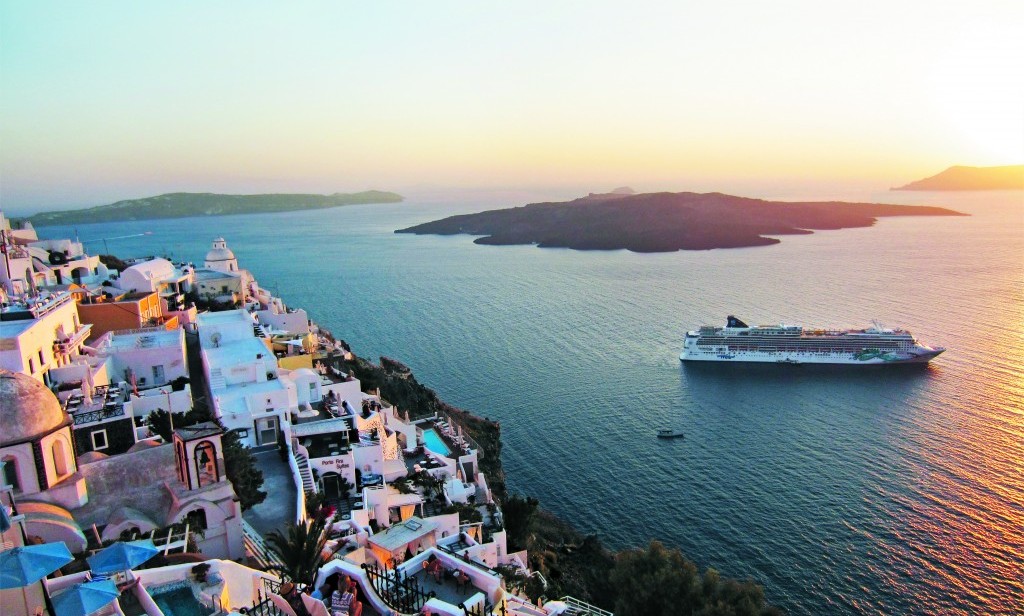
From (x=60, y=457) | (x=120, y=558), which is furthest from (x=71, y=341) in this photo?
(x=120, y=558)

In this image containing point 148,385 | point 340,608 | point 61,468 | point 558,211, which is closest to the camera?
point 340,608

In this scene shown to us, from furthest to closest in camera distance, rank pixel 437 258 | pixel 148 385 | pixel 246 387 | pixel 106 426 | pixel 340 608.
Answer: pixel 437 258 → pixel 148 385 → pixel 246 387 → pixel 106 426 → pixel 340 608

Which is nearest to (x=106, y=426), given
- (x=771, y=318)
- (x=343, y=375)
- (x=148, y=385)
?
(x=148, y=385)

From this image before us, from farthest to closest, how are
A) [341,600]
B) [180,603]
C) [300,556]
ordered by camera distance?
[300,556]
[180,603]
[341,600]

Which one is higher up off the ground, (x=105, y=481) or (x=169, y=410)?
(x=105, y=481)

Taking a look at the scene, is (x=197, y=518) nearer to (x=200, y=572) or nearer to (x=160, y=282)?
(x=200, y=572)

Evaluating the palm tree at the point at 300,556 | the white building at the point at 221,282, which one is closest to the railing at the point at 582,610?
the palm tree at the point at 300,556

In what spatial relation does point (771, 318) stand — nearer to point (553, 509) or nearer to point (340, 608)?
point (553, 509)
